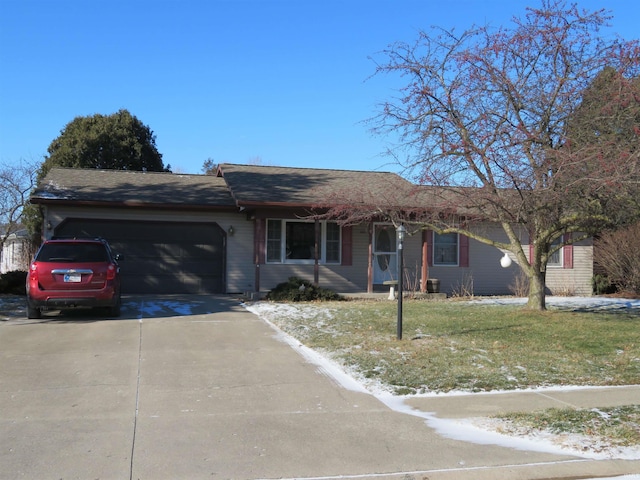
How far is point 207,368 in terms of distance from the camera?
773 centimetres

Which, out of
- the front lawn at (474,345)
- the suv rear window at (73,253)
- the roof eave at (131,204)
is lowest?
the front lawn at (474,345)

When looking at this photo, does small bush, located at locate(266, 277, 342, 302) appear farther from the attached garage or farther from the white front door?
the white front door

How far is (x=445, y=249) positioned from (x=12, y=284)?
13.2m

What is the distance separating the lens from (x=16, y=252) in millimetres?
25297

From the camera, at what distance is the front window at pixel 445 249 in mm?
19188

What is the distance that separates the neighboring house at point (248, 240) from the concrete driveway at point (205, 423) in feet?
26.7

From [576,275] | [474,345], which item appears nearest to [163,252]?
[474,345]

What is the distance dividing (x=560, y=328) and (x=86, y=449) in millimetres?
8720

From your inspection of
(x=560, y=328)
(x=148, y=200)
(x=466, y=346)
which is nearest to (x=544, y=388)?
(x=466, y=346)

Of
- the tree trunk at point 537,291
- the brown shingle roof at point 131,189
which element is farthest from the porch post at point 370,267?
the tree trunk at point 537,291

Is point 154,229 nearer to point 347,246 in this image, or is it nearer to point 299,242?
point 299,242

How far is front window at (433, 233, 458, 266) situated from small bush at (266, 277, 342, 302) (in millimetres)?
4772

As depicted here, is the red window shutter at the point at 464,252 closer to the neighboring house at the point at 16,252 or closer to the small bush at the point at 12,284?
the small bush at the point at 12,284

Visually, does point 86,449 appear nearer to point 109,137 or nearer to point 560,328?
point 560,328
